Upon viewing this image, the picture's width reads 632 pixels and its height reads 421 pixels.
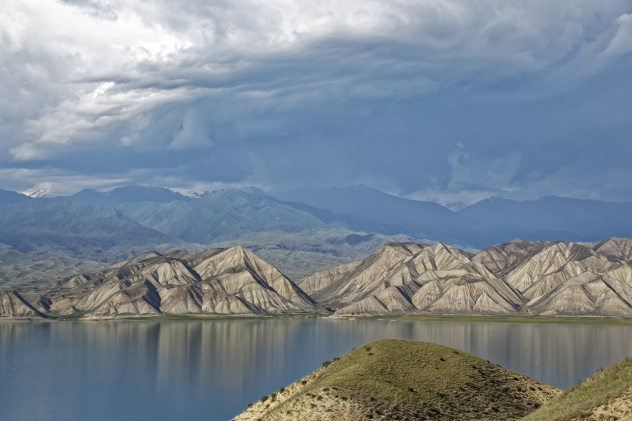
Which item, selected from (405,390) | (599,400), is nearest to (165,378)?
(405,390)

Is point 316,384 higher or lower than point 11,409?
higher

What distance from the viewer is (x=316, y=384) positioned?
72562mm

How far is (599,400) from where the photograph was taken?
50250 mm

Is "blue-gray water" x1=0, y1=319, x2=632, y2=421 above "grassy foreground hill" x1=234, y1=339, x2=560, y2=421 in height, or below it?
below

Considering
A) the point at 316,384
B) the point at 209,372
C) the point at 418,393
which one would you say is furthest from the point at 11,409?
the point at 418,393

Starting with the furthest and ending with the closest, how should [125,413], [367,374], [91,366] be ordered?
[91,366], [125,413], [367,374]

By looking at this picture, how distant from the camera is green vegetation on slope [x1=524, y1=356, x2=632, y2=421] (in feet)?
158

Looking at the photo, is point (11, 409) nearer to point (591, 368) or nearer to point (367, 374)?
point (367, 374)

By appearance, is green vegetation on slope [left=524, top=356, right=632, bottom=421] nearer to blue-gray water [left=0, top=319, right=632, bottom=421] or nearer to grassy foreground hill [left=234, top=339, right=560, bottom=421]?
grassy foreground hill [left=234, top=339, right=560, bottom=421]

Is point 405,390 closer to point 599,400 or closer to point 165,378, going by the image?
point 599,400

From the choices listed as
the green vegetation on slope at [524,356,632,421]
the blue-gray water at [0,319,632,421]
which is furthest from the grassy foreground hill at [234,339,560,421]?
the blue-gray water at [0,319,632,421]

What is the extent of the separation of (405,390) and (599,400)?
21.8m

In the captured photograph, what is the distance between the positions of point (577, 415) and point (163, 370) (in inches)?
4912

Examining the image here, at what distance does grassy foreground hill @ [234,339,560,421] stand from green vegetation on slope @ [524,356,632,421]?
448 inches
